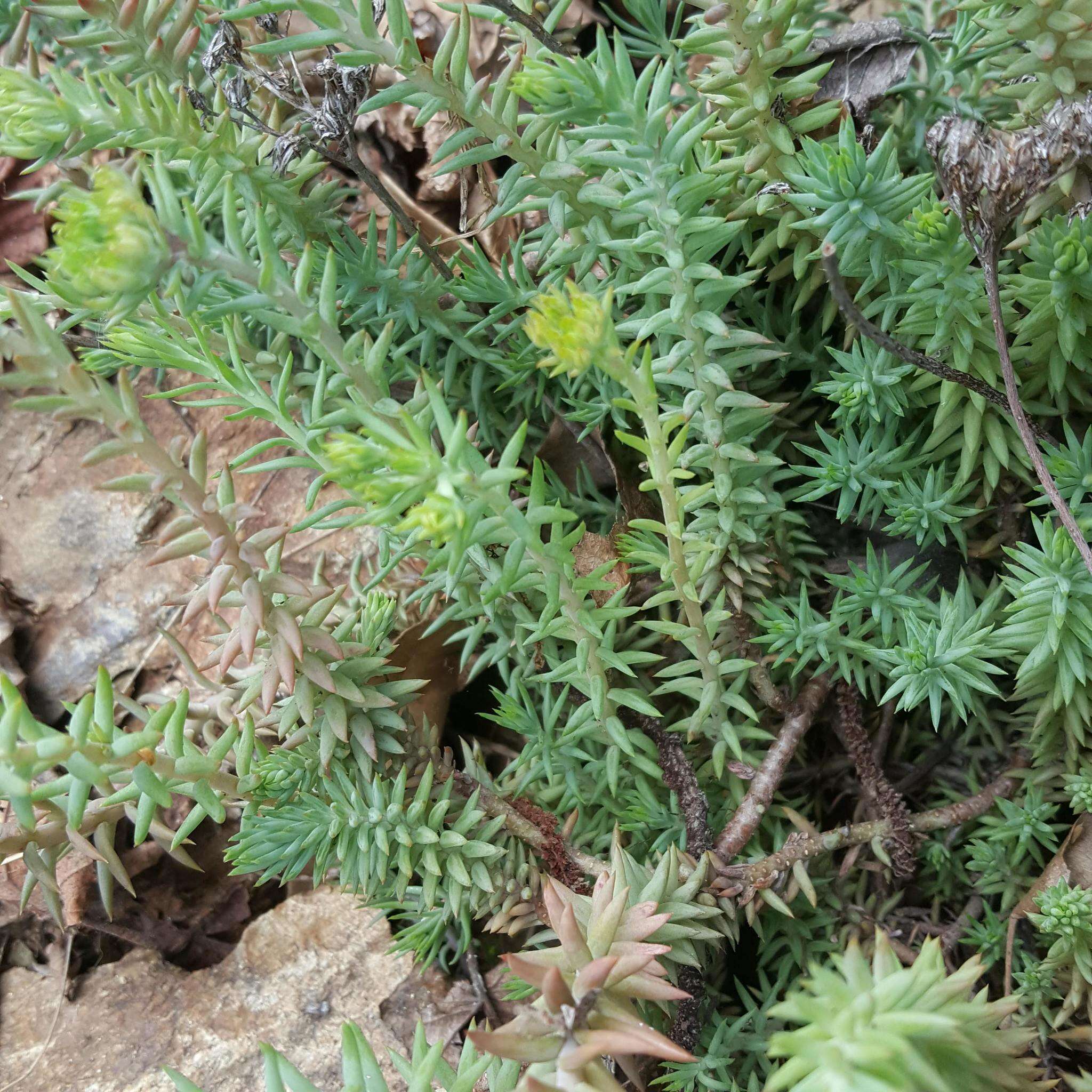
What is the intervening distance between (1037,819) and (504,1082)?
1.07 metres

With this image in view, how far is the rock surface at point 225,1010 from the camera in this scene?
199 cm

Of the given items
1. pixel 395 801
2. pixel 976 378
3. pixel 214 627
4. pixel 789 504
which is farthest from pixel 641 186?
pixel 214 627

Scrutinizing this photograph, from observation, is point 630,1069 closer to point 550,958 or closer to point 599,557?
point 550,958

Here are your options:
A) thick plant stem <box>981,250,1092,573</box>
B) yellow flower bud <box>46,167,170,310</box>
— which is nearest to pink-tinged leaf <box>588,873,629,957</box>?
thick plant stem <box>981,250,1092,573</box>

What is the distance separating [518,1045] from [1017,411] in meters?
1.21

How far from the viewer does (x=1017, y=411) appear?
1.52 meters

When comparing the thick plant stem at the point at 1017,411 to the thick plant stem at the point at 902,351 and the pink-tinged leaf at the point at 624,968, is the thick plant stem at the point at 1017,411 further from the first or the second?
the pink-tinged leaf at the point at 624,968

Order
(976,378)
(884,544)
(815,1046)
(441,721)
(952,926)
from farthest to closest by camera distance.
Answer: (441,721) → (884,544) → (952,926) → (976,378) → (815,1046)

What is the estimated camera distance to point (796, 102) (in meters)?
1.94

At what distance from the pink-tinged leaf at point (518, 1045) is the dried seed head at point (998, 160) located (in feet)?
4.31

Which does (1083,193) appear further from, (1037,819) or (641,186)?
(1037,819)

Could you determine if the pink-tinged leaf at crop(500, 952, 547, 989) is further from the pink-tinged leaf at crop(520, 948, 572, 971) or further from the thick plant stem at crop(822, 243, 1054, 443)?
the thick plant stem at crop(822, 243, 1054, 443)

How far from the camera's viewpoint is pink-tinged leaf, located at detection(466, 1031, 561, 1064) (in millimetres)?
1169

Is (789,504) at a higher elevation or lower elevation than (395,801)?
higher
